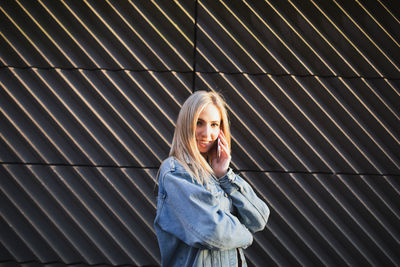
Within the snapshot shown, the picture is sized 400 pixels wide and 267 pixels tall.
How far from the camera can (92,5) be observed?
10.6 feet

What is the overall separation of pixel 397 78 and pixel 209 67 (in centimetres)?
186

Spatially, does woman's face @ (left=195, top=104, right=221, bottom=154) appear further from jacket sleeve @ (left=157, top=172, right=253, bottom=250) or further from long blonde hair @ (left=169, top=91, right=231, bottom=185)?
jacket sleeve @ (left=157, top=172, right=253, bottom=250)

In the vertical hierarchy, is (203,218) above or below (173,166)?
below

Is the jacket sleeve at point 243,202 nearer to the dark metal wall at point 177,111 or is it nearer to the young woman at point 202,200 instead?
the young woman at point 202,200

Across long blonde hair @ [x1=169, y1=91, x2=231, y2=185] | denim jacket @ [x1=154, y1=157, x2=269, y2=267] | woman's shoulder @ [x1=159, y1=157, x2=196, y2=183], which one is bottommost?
denim jacket @ [x1=154, y1=157, x2=269, y2=267]

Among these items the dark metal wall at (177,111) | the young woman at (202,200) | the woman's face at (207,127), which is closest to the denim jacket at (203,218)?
the young woman at (202,200)

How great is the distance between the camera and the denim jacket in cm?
155

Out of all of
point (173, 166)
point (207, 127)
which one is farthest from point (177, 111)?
point (173, 166)

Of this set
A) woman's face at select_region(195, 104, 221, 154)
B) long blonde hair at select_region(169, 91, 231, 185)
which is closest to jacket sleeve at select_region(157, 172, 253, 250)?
long blonde hair at select_region(169, 91, 231, 185)

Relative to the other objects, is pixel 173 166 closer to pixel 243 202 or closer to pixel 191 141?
pixel 191 141

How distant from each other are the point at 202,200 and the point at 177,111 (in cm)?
173

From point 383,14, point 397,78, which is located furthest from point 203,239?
point 383,14

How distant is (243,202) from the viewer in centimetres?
176

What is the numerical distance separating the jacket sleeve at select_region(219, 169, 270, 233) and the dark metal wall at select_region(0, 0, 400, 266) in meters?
1.37
